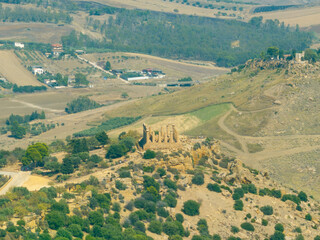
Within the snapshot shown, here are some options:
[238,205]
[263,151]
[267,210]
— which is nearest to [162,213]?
[238,205]

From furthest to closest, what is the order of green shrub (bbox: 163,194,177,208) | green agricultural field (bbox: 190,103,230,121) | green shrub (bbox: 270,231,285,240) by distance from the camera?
green agricultural field (bbox: 190,103,230,121) → green shrub (bbox: 163,194,177,208) → green shrub (bbox: 270,231,285,240)

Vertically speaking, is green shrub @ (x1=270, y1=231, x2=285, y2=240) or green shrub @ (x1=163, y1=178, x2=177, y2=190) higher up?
green shrub @ (x1=163, y1=178, x2=177, y2=190)

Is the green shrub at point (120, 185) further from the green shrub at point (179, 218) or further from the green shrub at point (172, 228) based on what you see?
the green shrub at point (172, 228)

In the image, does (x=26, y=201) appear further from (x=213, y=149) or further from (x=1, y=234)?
(x=213, y=149)

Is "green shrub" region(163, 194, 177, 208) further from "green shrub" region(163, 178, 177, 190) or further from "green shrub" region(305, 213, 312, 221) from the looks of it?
"green shrub" region(305, 213, 312, 221)

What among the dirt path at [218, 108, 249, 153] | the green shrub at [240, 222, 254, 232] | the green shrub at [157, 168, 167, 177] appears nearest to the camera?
the green shrub at [240, 222, 254, 232]

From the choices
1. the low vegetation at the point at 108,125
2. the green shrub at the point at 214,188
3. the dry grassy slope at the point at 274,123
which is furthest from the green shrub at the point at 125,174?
the low vegetation at the point at 108,125

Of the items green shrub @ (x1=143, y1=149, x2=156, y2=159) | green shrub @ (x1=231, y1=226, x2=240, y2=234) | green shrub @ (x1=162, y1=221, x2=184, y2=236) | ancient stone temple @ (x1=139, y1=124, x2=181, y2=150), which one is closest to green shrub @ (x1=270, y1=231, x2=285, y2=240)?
green shrub @ (x1=231, y1=226, x2=240, y2=234)

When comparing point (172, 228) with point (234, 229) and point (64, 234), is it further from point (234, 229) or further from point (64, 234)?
point (64, 234)
